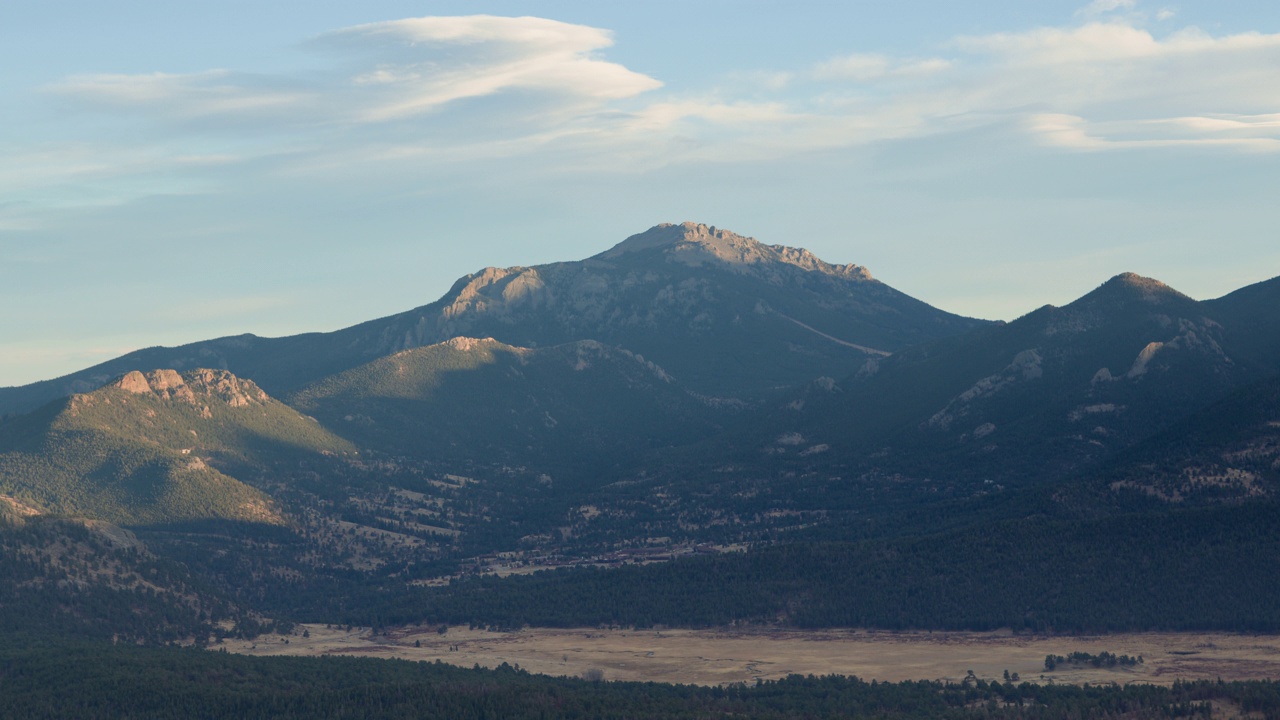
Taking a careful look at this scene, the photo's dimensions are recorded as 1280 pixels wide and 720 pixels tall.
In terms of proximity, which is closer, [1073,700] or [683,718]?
[683,718]

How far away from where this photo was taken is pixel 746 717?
6713 inches

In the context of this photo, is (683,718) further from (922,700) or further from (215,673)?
(215,673)

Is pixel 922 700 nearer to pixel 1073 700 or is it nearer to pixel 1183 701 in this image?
pixel 1073 700

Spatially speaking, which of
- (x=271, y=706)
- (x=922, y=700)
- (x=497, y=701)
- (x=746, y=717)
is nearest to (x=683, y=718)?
(x=746, y=717)

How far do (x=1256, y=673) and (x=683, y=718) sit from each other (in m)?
83.8

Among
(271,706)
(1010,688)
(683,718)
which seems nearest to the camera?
(683,718)

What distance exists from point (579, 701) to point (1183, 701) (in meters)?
72.3

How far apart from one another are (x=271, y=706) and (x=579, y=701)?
3757 cm

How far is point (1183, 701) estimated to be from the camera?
175 metres

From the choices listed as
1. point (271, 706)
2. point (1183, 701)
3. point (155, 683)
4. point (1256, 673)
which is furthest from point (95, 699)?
point (1256, 673)

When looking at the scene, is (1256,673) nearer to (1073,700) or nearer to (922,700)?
(1073,700)

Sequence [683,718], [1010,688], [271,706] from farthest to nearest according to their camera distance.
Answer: [1010,688]
[271,706]
[683,718]

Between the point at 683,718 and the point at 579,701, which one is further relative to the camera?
the point at 579,701

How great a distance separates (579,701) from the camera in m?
180
